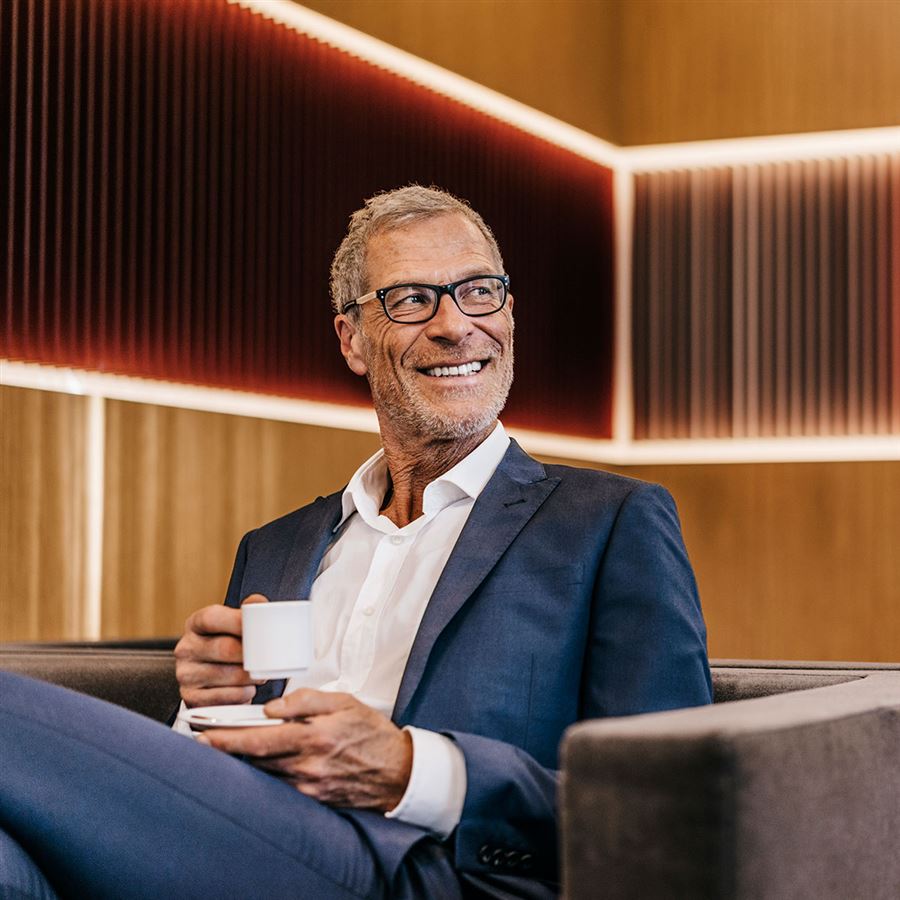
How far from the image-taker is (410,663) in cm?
177

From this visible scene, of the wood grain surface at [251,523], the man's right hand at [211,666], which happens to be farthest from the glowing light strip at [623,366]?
the man's right hand at [211,666]

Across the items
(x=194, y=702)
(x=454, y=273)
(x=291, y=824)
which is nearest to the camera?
(x=291, y=824)

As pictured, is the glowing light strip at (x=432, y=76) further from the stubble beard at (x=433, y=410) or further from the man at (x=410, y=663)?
the stubble beard at (x=433, y=410)

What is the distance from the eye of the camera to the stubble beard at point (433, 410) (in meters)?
2.15

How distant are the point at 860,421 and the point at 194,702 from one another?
13.5 ft

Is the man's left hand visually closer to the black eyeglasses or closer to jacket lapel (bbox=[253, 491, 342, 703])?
jacket lapel (bbox=[253, 491, 342, 703])

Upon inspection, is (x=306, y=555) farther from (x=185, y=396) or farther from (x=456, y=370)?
(x=185, y=396)

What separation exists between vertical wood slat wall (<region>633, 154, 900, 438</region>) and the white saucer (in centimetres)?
411

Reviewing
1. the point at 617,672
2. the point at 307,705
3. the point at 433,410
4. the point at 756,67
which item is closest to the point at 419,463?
the point at 433,410

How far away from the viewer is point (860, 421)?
541 centimetres

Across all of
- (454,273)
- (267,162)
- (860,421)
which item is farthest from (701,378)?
(454,273)

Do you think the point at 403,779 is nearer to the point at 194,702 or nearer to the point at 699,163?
the point at 194,702

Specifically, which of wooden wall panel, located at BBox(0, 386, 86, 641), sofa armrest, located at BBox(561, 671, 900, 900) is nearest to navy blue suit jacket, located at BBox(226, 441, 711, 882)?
sofa armrest, located at BBox(561, 671, 900, 900)

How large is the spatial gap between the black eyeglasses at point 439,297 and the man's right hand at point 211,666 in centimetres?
65
